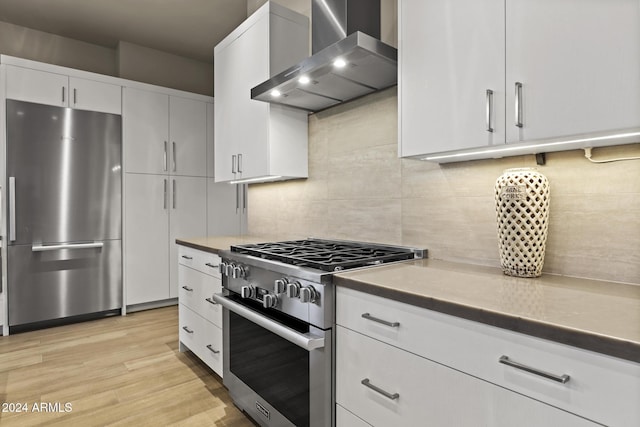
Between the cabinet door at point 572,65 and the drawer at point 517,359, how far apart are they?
2.04 ft

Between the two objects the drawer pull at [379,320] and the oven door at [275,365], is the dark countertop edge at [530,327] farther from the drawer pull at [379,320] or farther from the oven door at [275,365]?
the oven door at [275,365]

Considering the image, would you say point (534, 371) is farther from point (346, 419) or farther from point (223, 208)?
point (223, 208)

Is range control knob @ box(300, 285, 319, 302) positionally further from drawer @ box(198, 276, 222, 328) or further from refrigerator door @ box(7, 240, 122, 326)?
refrigerator door @ box(7, 240, 122, 326)

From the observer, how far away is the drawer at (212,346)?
2180mm

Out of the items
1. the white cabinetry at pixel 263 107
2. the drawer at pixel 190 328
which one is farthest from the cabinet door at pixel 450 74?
the drawer at pixel 190 328

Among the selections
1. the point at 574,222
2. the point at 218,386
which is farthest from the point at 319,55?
the point at 218,386

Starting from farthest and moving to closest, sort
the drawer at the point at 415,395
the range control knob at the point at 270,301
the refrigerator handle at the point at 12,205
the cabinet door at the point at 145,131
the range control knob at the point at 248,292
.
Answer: the cabinet door at the point at 145,131 → the refrigerator handle at the point at 12,205 → the range control knob at the point at 248,292 → the range control knob at the point at 270,301 → the drawer at the point at 415,395

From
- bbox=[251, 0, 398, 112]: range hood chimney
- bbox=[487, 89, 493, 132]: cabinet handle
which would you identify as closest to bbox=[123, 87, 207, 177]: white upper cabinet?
bbox=[251, 0, 398, 112]: range hood chimney

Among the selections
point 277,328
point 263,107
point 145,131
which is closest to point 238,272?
point 277,328

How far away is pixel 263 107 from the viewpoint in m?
2.38

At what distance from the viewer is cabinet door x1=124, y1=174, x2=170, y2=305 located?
12.1 feet

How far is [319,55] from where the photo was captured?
168cm

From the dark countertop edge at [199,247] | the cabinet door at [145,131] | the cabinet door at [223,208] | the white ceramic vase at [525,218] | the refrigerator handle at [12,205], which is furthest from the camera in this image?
the cabinet door at [223,208]

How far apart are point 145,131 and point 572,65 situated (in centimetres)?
375
